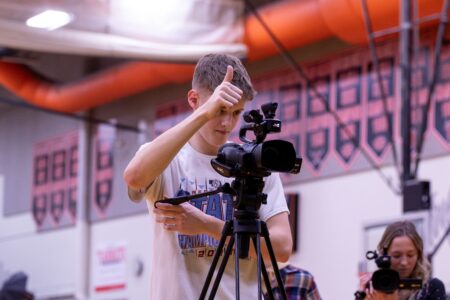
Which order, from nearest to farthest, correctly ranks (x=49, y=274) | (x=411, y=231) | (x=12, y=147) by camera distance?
1. (x=411, y=231)
2. (x=49, y=274)
3. (x=12, y=147)

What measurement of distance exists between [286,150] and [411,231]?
1.81 meters

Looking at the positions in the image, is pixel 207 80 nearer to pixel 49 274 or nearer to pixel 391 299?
pixel 391 299

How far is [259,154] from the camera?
258 cm

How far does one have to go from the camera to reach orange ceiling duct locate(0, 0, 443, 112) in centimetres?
850

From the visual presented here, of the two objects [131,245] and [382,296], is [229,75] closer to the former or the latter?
[382,296]

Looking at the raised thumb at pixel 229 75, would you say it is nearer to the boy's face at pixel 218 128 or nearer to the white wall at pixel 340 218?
the boy's face at pixel 218 128

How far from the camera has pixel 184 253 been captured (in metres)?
2.92

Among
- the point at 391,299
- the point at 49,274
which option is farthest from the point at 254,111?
the point at 49,274

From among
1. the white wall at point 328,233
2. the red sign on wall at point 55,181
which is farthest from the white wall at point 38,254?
the red sign on wall at point 55,181

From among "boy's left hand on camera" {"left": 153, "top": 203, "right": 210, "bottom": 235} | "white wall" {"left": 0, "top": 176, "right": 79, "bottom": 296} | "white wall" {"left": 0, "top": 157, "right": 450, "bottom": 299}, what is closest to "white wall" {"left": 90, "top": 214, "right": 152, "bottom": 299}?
"white wall" {"left": 0, "top": 157, "right": 450, "bottom": 299}

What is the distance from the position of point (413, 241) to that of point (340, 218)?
540 cm

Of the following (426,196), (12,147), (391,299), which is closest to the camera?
(391,299)

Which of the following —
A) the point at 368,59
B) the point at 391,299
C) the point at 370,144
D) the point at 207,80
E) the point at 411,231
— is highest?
the point at 368,59

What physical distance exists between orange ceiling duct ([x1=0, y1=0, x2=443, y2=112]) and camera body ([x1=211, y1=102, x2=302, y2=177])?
570cm
